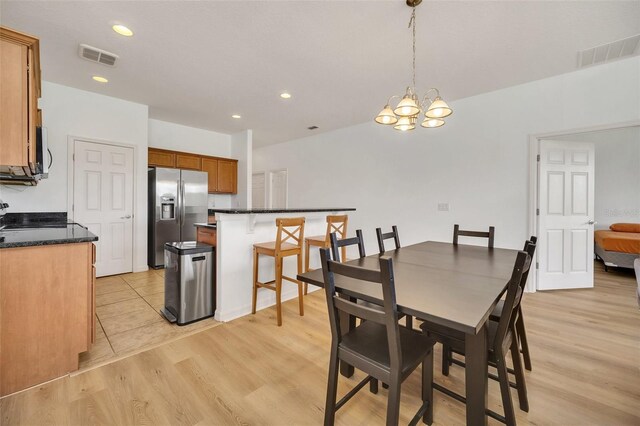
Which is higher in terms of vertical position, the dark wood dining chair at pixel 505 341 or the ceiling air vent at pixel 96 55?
the ceiling air vent at pixel 96 55

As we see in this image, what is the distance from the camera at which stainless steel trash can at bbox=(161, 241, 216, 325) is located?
100 inches

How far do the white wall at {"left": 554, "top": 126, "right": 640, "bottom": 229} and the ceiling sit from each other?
410 cm

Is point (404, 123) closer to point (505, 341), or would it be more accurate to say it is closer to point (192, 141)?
point (505, 341)

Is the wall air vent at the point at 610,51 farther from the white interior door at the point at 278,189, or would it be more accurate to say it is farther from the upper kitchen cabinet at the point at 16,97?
the white interior door at the point at 278,189

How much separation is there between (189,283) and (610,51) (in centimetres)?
487

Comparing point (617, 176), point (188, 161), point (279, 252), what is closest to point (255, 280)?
point (279, 252)

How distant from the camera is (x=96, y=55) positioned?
2.86 metres

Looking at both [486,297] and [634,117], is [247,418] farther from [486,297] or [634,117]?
[634,117]

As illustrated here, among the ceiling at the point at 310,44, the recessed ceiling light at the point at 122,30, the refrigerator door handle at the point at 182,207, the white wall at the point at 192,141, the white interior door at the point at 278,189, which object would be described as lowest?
the refrigerator door handle at the point at 182,207

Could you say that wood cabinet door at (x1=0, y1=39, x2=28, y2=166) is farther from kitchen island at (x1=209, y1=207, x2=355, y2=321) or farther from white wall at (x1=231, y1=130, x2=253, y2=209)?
white wall at (x1=231, y1=130, x2=253, y2=209)

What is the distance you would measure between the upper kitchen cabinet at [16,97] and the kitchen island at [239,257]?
4.46 feet

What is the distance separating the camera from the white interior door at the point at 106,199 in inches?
151

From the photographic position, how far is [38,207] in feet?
11.5

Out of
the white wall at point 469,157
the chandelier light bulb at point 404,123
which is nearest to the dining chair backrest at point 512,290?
the chandelier light bulb at point 404,123
